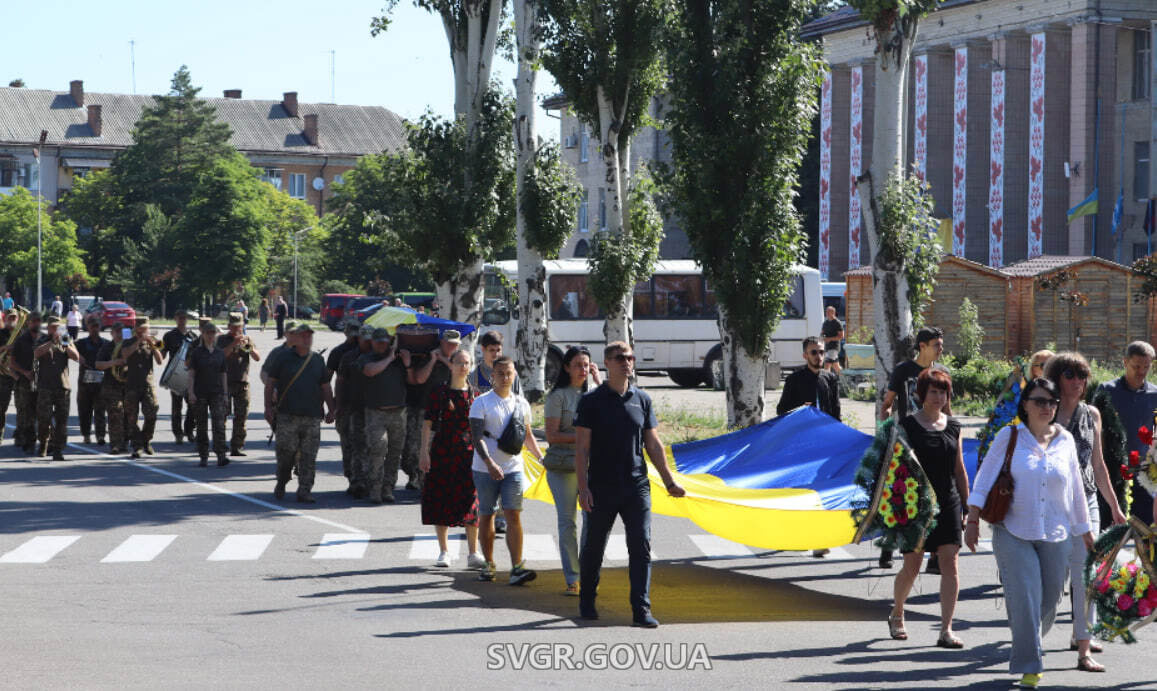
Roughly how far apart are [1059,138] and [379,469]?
167ft

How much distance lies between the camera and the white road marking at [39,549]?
13.5 m

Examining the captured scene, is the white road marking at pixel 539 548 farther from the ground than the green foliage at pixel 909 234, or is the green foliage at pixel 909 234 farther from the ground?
the green foliage at pixel 909 234

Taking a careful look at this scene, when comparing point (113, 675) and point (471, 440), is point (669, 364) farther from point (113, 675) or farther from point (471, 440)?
point (113, 675)

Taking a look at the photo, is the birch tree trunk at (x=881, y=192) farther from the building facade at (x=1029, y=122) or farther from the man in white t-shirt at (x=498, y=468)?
the building facade at (x=1029, y=122)

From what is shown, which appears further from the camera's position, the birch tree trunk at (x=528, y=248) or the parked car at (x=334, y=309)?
the parked car at (x=334, y=309)

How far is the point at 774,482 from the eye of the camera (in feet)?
45.1

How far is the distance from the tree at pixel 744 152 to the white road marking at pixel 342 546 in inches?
422

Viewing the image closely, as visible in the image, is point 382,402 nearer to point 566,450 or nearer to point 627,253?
point 566,450

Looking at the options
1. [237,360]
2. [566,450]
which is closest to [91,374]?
[237,360]

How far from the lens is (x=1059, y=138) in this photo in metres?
63.1

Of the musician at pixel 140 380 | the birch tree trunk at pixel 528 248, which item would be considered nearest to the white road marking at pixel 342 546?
the musician at pixel 140 380

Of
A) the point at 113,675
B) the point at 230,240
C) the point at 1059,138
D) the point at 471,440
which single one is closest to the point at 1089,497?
the point at 471,440

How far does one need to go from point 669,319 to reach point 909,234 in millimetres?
17260

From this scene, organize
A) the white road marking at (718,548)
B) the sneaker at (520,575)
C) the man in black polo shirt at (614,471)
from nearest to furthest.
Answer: the man in black polo shirt at (614,471) → the sneaker at (520,575) → the white road marking at (718,548)
